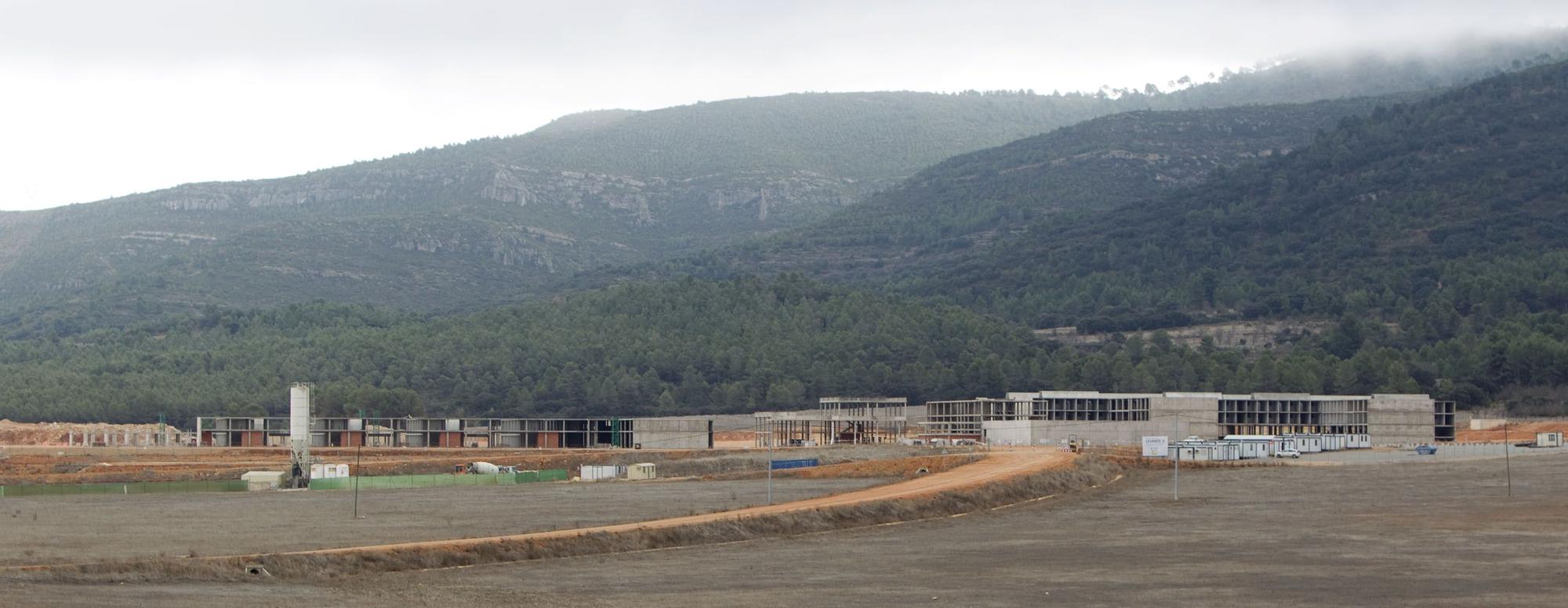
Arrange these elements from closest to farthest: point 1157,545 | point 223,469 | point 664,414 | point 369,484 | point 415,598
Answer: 1. point 415,598
2. point 1157,545
3. point 369,484
4. point 223,469
5. point 664,414

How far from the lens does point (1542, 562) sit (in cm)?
4819

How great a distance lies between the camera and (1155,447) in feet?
360

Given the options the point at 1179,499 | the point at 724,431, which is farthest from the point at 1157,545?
the point at 724,431

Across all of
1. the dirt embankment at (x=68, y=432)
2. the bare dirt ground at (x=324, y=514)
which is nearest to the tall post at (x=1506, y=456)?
the bare dirt ground at (x=324, y=514)

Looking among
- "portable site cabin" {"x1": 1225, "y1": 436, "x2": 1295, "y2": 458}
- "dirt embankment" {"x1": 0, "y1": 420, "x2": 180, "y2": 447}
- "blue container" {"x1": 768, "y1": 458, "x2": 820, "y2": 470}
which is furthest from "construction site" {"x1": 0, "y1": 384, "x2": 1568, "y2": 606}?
"dirt embankment" {"x1": 0, "y1": 420, "x2": 180, "y2": 447}

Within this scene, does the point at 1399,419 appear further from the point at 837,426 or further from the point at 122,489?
the point at 122,489

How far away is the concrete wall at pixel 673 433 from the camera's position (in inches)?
6070

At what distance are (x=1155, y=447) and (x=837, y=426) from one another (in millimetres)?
52785

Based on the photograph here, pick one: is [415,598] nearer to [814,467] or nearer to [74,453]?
[814,467]

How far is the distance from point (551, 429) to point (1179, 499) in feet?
319

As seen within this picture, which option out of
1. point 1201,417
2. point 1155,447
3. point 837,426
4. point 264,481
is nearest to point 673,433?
point 837,426

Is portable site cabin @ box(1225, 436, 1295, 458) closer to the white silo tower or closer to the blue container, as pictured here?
the blue container

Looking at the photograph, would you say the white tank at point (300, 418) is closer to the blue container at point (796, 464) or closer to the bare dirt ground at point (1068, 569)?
the blue container at point (796, 464)

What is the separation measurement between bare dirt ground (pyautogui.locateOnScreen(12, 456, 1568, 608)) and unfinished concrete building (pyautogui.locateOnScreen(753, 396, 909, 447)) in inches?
3268
